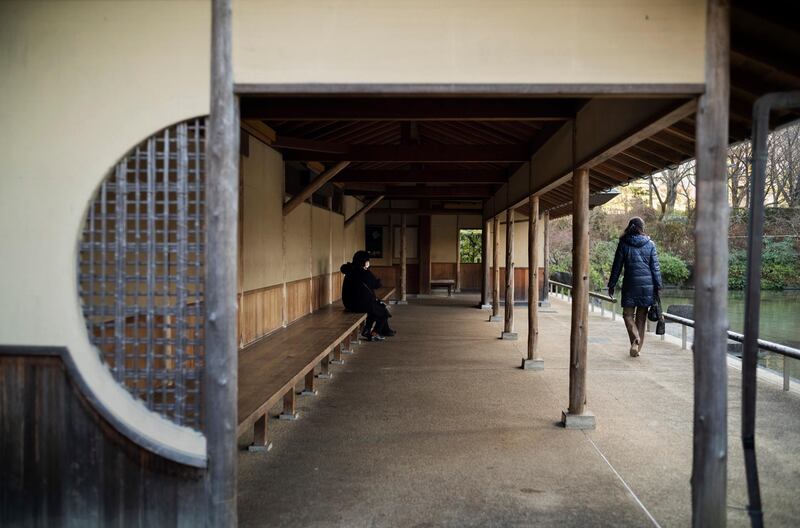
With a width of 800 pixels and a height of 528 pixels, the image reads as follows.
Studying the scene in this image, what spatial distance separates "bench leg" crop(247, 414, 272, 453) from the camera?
3.86 m

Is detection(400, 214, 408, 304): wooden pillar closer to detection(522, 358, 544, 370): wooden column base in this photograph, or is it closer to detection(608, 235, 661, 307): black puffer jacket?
detection(608, 235, 661, 307): black puffer jacket

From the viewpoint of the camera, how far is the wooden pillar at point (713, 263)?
Answer: 8.36 feet

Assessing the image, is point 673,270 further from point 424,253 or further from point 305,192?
point 305,192

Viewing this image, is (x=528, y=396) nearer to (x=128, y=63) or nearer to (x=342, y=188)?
(x=128, y=63)

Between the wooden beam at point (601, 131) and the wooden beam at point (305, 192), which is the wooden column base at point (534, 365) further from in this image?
the wooden beam at point (305, 192)

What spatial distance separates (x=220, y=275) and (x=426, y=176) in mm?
6826

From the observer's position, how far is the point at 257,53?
8.55 feet

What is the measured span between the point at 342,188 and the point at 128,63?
27.5 feet

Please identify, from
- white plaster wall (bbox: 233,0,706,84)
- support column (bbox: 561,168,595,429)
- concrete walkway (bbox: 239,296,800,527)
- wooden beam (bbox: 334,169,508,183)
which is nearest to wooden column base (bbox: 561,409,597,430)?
support column (bbox: 561,168,595,429)

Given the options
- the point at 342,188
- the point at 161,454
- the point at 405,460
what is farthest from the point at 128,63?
the point at 342,188

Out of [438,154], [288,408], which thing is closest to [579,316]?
[288,408]

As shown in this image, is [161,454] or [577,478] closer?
[161,454]

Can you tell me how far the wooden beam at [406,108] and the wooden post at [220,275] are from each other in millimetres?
2200

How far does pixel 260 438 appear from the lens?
3898mm
